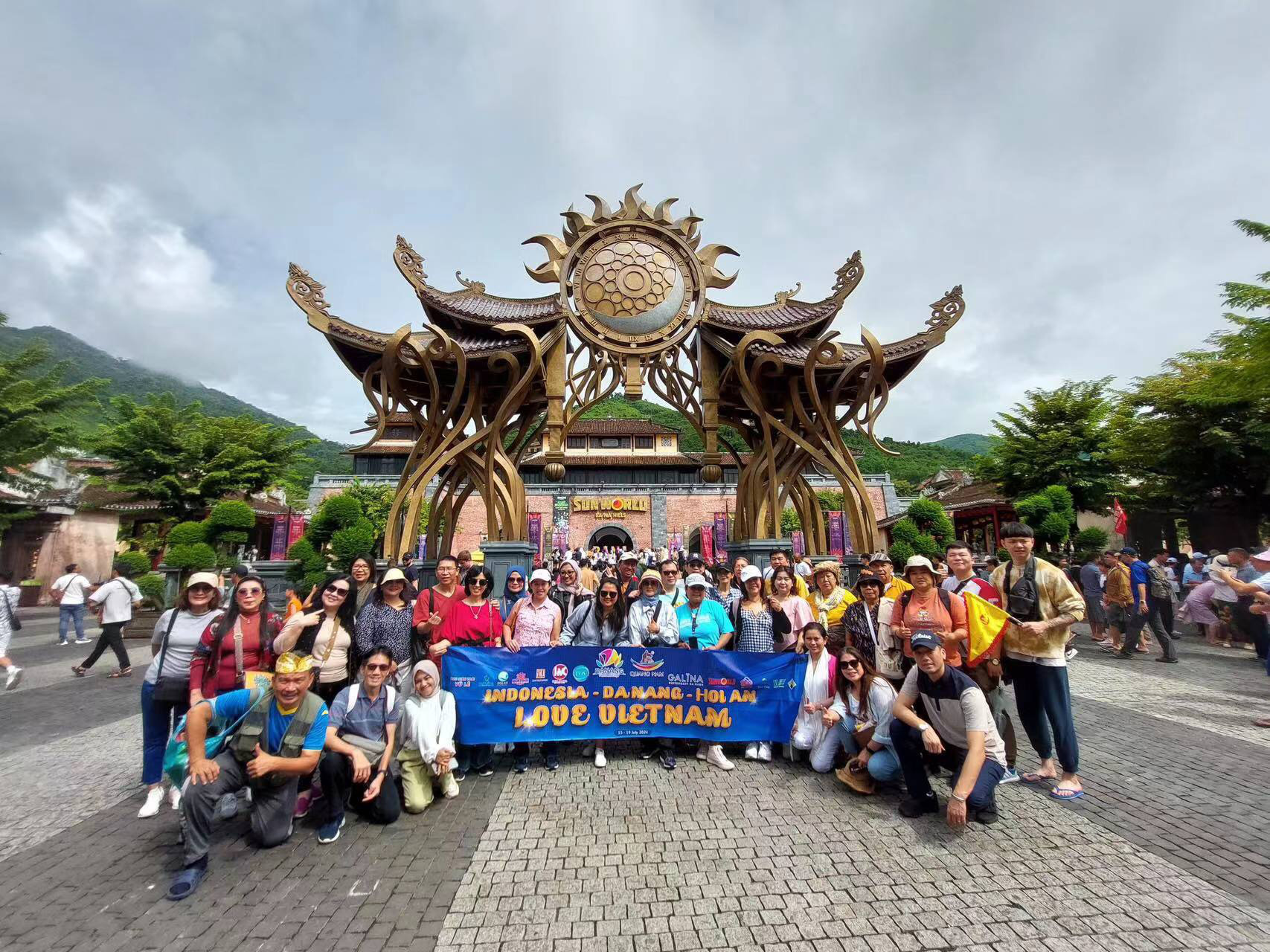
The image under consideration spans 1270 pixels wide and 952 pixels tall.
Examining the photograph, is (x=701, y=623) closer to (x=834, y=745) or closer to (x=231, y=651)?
(x=834, y=745)

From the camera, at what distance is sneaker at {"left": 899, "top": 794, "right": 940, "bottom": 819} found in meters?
3.75

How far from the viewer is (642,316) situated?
35.6ft

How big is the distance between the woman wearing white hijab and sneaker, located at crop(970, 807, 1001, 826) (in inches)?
145

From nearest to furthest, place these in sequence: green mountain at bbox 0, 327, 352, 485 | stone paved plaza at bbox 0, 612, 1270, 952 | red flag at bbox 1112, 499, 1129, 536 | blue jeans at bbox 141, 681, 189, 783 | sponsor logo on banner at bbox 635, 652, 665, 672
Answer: stone paved plaza at bbox 0, 612, 1270, 952, blue jeans at bbox 141, 681, 189, 783, sponsor logo on banner at bbox 635, 652, 665, 672, red flag at bbox 1112, 499, 1129, 536, green mountain at bbox 0, 327, 352, 485

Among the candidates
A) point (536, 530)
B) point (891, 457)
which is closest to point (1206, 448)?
point (536, 530)

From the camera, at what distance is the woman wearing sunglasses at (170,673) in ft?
12.9

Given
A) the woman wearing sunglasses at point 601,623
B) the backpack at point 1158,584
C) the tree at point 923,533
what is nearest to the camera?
the woman wearing sunglasses at point 601,623

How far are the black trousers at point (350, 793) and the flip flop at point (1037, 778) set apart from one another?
4.74m

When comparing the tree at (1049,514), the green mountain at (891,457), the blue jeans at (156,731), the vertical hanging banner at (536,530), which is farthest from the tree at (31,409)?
the green mountain at (891,457)

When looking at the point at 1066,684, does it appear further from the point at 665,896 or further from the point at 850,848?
the point at 665,896

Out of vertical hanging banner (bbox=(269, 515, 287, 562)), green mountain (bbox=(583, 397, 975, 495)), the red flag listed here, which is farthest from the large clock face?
green mountain (bbox=(583, 397, 975, 495))

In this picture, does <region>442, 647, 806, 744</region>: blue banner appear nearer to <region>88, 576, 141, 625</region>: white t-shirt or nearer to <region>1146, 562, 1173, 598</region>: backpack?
<region>88, 576, 141, 625</region>: white t-shirt

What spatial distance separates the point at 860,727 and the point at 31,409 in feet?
71.7

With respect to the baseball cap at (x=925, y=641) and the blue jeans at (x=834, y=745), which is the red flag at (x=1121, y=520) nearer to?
the blue jeans at (x=834, y=745)
